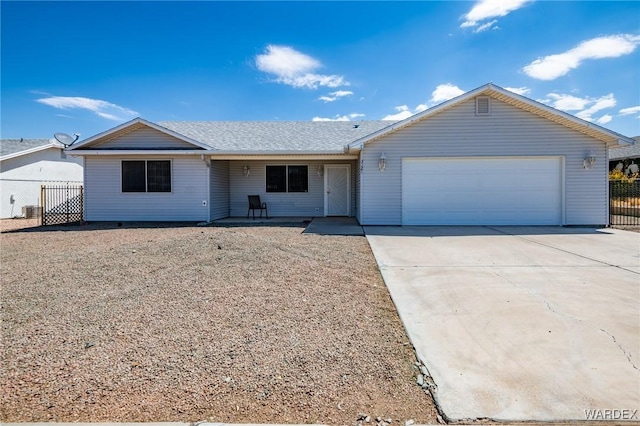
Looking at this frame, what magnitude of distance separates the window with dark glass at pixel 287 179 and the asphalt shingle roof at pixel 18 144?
12.4 meters

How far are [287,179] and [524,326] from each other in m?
11.8

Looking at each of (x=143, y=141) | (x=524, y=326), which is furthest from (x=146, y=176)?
(x=524, y=326)

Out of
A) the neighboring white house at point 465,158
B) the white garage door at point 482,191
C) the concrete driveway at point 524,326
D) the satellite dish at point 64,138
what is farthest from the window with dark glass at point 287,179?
the satellite dish at point 64,138

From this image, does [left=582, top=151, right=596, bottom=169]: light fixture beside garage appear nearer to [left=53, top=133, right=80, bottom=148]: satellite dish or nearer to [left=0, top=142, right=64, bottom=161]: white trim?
[left=53, top=133, right=80, bottom=148]: satellite dish

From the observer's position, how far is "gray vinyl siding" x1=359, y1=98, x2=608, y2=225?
10422mm

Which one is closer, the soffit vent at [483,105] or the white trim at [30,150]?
the soffit vent at [483,105]

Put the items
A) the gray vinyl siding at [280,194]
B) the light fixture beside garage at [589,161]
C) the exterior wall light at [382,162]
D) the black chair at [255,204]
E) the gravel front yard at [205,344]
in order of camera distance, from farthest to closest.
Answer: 1. the gray vinyl siding at [280,194]
2. the black chair at [255,204]
3. the exterior wall light at [382,162]
4. the light fixture beside garage at [589,161]
5. the gravel front yard at [205,344]

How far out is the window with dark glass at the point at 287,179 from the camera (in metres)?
14.3

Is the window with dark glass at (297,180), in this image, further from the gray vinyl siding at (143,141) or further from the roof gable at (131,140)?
the gray vinyl siding at (143,141)

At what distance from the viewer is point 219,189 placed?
1347 cm

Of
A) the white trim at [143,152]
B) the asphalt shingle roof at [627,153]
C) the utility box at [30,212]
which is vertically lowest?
the utility box at [30,212]

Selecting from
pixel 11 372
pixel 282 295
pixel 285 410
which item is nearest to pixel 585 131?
pixel 282 295

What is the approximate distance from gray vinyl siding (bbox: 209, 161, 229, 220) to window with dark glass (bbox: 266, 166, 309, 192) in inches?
69.6

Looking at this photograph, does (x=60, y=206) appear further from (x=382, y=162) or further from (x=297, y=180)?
(x=382, y=162)
